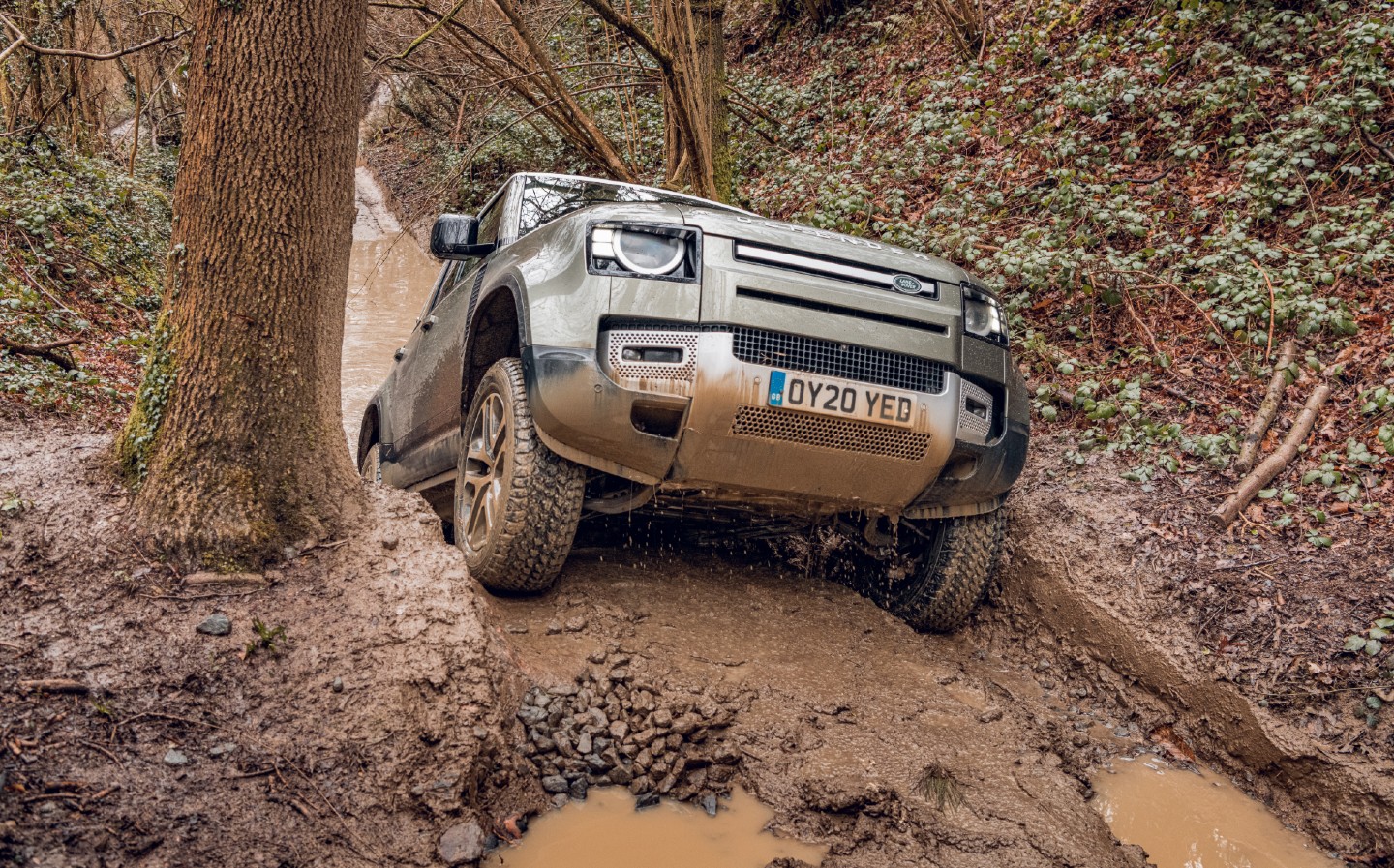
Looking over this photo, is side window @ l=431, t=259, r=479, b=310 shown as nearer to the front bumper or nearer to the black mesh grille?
the front bumper

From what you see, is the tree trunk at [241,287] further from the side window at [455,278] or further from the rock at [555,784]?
the side window at [455,278]

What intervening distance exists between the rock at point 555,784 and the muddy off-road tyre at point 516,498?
0.82 meters

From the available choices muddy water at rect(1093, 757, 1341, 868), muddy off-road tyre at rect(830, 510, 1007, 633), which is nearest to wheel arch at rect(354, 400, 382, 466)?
muddy off-road tyre at rect(830, 510, 1007, 633)

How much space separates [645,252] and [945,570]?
1744 mm

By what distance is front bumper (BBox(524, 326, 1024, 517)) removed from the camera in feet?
10.2

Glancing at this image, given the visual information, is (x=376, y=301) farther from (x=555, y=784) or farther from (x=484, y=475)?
(x=555, y=784)

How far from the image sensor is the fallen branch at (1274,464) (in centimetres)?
412

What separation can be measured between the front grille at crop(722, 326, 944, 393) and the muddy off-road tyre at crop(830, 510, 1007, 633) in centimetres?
76

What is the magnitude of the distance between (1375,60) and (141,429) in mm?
7393

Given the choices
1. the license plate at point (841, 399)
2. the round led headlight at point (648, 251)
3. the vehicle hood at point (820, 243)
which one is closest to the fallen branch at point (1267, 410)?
the vehicle hood at point (820, 243)

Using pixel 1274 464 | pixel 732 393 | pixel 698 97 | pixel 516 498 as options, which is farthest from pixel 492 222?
pixel 698 97

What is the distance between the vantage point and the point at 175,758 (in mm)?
2297

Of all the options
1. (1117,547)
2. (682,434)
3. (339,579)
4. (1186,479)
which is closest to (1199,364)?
(1186,479)

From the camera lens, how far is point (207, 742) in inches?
93.2
